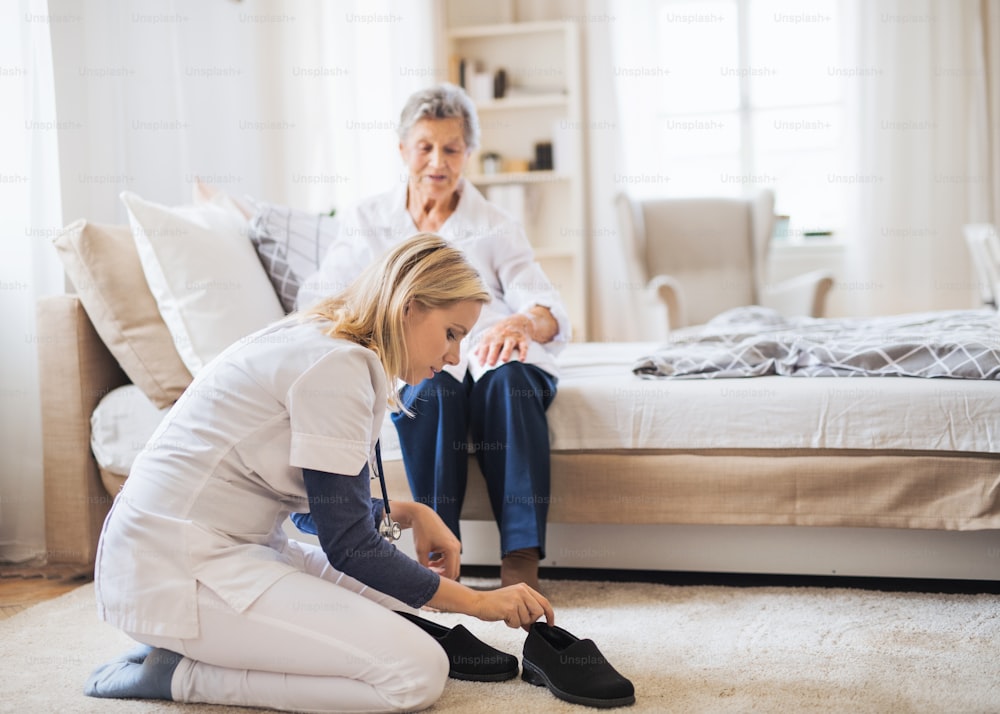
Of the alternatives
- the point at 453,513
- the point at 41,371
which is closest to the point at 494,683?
the point at 453,513

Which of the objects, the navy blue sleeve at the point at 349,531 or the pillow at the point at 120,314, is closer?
the navy blue sleeve at the point at 349,531

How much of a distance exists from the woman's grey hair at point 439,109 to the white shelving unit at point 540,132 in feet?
7.81

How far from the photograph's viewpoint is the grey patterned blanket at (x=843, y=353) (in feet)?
6.22

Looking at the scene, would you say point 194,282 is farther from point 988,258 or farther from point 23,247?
point 988,258

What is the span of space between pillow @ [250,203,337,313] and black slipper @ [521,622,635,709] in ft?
4.07

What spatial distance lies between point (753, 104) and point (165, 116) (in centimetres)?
301

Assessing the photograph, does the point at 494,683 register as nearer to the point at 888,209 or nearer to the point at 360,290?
the point at 360,290

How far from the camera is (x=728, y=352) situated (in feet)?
6.84

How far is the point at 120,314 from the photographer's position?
2.10 meters

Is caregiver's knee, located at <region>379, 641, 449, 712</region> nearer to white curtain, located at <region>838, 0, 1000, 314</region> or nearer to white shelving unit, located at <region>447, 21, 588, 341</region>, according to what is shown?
white shelving unit, located at <region>447, 21, 588, 341</region>

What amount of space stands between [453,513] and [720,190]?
11.0 feet

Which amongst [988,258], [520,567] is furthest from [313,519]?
[988,258]

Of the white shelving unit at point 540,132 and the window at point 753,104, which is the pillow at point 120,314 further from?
the window at point 753,104

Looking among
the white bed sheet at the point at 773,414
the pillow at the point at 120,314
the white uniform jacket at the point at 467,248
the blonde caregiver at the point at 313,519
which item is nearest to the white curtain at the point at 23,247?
the pillow at the point at 120,314
